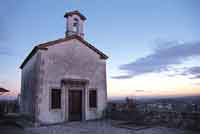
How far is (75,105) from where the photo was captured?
14.7 m

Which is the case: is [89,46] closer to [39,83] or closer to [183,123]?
[39,83]

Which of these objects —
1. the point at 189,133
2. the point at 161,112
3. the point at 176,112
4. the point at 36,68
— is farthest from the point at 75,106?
the point at 189,133

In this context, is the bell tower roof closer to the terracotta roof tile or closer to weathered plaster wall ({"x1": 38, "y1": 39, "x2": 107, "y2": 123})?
the terracotta roof tile

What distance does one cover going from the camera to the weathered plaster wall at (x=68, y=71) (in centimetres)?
1334

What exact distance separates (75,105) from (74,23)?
6494 millimetres

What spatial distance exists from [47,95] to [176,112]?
7.98 m

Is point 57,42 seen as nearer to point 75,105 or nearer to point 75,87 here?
point 75,87

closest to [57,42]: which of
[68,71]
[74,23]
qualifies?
[68,71]

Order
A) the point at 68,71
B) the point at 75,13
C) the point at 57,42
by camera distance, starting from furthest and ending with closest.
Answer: the point at 75,13 → the point at 68,71 → the point at 57,42

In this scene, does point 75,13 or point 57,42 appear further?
point 75,13

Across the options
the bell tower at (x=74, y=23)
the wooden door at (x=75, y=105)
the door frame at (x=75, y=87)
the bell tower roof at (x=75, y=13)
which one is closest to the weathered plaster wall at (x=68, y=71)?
the door frame at (x=75, y=87)

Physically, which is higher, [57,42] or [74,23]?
[74,23]

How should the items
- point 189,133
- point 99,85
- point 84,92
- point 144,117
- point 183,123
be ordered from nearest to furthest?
point 189,133 → point 183,123 → point 144,117 → point 84,92 → point 99,85

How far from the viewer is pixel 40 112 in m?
13.0
